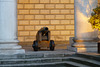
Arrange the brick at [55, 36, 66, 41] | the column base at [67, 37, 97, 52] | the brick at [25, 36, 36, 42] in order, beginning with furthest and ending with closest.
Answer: the brick at [55, 36, 66, 41]
the brick at [25, 36, 36, 42]
the column base at [67, 37, 97, 52]

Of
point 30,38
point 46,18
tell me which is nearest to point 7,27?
point 30,38

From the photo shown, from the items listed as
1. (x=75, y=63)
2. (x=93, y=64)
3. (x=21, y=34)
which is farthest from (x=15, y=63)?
(x=21, y=34)

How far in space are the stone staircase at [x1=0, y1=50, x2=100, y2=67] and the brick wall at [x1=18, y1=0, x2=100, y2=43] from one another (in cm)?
652

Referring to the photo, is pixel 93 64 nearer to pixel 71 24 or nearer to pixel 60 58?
pixel 60 58

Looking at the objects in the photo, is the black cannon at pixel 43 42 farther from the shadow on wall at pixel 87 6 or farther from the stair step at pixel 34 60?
the stair step at pixel 34 60

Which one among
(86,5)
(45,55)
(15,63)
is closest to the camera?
(15,63)

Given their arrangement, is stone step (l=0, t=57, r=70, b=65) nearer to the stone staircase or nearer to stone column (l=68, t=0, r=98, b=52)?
the stone staircase

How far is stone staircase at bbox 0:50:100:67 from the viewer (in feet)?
34.9

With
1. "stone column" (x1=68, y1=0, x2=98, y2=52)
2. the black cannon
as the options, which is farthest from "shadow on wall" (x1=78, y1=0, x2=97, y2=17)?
the black cannon

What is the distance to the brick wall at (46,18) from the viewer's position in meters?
18.3

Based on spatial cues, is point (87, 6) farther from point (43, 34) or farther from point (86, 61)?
point (86, 61)

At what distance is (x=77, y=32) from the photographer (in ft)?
43.8

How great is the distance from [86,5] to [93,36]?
5.04 ft

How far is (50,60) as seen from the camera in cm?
1129
